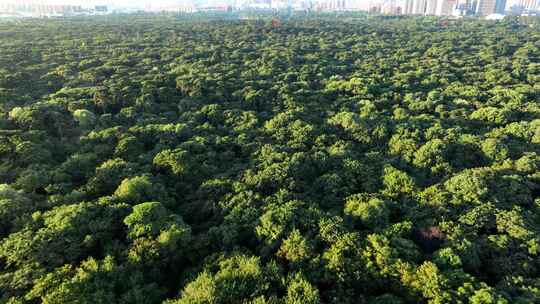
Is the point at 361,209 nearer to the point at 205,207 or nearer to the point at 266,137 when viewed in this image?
the point at 205,207

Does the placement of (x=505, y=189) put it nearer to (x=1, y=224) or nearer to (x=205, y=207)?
(x=205, y=207)

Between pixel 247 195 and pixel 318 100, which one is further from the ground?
pixel 318 100

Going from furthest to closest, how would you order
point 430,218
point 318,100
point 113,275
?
1. point 318,100
2. point 430,218
3. point 113,275

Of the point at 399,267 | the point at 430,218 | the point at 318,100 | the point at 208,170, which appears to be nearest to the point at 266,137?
the point at 208,170

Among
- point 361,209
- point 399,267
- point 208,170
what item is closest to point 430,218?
point 361,209

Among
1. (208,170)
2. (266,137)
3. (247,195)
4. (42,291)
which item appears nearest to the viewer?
(42,291)

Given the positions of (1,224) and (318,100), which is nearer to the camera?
(1,224)
